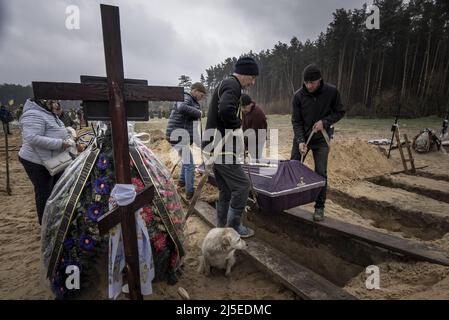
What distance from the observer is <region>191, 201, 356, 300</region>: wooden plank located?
2.46 metres

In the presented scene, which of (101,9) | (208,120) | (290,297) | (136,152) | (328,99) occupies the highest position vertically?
(101,9)

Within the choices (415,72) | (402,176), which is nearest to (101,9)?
(402,176)

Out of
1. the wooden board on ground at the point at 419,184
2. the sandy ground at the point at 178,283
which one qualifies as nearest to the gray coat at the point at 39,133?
the sandy ground at the point at 178,283

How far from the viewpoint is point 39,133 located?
347 cm

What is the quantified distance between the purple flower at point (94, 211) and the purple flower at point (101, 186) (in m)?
0.13

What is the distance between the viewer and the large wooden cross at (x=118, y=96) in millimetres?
1856

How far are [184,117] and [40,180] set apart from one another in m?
2.54

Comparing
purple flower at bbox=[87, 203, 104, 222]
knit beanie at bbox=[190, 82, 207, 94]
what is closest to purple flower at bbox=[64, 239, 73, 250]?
purple flower at bbox=[87, 203, 104, 222]

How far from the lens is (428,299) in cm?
227

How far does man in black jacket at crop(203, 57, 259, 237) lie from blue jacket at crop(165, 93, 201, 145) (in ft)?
6.07

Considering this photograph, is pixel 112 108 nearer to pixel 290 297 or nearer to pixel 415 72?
pixel 290 297

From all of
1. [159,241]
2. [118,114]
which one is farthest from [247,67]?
[159,241]

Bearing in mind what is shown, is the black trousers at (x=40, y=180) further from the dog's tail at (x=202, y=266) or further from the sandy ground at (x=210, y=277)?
the dog's tail at (x=202, y=266)

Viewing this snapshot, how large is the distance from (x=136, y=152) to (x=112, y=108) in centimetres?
75
